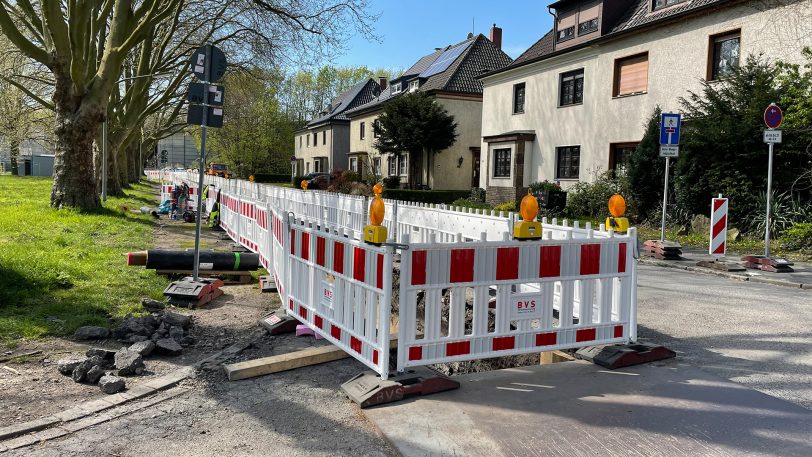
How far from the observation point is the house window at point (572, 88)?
2527 cm

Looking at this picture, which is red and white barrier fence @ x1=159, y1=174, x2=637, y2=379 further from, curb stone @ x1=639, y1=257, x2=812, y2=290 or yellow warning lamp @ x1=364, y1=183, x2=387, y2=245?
curb stone @ x1=639, y1=257, x2=812, y2=290

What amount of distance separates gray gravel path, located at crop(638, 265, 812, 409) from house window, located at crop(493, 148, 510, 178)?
65.4 ft

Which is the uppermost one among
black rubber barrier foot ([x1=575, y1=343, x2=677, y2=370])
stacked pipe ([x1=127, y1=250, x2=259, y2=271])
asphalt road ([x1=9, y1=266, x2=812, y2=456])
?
stacked pipe ([x1=127, y1=250, x2=259, y2=271])

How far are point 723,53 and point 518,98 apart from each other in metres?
12.1

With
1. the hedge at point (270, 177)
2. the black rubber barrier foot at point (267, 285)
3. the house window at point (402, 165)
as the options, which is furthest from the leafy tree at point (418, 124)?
the hedge at point (270, 177)

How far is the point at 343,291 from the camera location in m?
4.88

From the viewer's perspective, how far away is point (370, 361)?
4.44m

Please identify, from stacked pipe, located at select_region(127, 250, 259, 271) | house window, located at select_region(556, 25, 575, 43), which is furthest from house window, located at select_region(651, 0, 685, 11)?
stacked pipe, located at select_region(127, 250, 259, 271)

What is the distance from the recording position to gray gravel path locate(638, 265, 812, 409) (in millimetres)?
4906

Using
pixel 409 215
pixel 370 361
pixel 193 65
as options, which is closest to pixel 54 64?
pixel 193 65

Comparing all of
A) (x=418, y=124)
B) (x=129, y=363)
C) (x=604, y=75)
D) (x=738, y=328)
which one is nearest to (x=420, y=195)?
(x=418, y=124)

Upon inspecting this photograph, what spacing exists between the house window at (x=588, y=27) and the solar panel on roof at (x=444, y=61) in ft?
52.2

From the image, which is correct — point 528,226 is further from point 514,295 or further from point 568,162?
point 568,162

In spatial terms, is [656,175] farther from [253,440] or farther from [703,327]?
[253,440]
